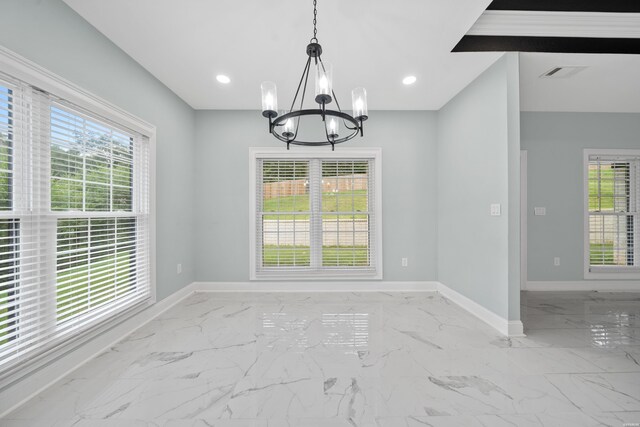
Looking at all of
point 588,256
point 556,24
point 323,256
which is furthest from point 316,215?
point 588,256

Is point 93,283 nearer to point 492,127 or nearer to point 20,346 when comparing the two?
point 20,346

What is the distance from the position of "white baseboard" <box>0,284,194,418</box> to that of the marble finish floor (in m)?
0.06

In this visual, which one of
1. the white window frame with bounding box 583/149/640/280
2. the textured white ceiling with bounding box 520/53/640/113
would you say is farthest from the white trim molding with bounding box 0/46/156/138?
the white window frame with bounding box 583/149/640/280

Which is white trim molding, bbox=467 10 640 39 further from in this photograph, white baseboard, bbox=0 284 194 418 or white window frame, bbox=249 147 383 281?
white baseboard, bbox=0 284 194 418

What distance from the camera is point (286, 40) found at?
2225mm

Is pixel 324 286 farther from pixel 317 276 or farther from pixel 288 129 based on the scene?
pixel 288 129

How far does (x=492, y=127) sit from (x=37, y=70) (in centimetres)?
366

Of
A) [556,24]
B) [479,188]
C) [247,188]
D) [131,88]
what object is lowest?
[479,188]

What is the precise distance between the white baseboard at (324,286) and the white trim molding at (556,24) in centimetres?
299

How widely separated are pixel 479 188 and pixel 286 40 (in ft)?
8.02

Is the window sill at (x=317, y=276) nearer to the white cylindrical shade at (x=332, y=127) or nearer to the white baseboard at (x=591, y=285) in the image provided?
the white cylindrical shade at (x=332, y=127)

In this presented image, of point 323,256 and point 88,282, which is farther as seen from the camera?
point 323,256

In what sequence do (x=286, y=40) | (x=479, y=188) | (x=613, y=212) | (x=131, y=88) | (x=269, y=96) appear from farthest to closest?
(x=613, y=212) → (x=479, y=188) → (x=131, y=88) → (x=286, y=40) → (x=269, y=96)

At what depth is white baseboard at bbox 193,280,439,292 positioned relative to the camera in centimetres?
373
